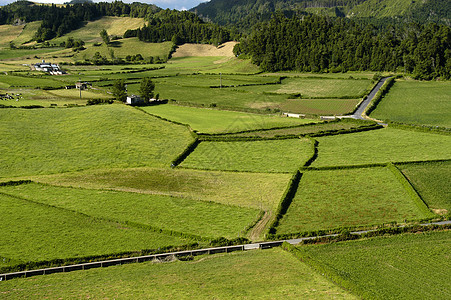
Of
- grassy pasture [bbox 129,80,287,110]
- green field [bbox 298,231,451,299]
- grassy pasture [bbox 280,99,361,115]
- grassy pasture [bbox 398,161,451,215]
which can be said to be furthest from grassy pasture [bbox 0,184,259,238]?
grassy pasture [bbox 280,99,361,115]

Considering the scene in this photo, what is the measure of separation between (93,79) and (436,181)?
443ft

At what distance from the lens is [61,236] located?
51531 millimetres

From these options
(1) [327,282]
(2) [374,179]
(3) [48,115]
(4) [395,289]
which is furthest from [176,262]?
(3) [48,115]

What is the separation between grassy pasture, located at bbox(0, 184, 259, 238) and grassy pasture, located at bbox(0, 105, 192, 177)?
1121 centimetres

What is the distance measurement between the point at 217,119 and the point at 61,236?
6373 centimetres

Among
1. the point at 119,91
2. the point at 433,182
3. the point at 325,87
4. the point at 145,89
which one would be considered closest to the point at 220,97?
the point at 145,89

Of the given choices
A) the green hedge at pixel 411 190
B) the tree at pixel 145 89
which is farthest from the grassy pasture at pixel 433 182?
the tree at pixel 145 89

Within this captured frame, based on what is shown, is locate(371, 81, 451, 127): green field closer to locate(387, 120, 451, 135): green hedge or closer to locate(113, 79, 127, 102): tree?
locate(387, 120, 451, 135): green hedge

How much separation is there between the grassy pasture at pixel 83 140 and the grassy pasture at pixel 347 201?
89.6ft

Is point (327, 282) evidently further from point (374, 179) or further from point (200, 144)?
point (200, 144)

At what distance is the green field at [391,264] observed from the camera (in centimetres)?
3888

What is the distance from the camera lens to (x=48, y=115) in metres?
101

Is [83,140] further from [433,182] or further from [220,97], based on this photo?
→ [433,182]

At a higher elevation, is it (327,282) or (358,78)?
(358,78)
